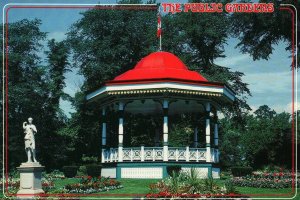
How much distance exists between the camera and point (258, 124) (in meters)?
47.3

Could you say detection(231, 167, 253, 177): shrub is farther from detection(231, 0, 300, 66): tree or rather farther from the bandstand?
detection(231, 0, 300, 66): tree

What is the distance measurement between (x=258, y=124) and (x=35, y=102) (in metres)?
21.6

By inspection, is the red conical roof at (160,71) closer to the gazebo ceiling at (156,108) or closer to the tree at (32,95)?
the gazebo ceiling at (156,108)

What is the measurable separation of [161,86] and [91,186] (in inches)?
353

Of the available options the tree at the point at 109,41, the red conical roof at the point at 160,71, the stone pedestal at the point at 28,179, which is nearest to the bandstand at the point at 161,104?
the red conical roof at the point at 160,71

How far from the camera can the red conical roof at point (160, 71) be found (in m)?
32.6

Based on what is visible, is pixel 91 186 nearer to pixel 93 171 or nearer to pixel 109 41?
pixel 93 171

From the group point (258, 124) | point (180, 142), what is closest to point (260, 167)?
point (258, 124)

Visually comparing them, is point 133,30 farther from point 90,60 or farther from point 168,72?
point 168,72

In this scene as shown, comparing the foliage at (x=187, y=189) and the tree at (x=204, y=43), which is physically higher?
the tree at (x=204, y=43)

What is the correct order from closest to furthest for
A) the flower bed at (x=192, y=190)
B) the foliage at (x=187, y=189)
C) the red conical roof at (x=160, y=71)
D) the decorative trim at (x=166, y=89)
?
the flower bed at (x=192, y=190)
the foliage at (x=187, y=189)
the decorative trim at (x=166, y=89)
the red conical roof at (x=160, y=71)

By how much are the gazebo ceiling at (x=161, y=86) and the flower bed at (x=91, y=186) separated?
7579 millimetres

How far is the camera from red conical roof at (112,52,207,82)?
3259cm

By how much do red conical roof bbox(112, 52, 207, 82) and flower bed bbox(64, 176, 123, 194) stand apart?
8249 mm
